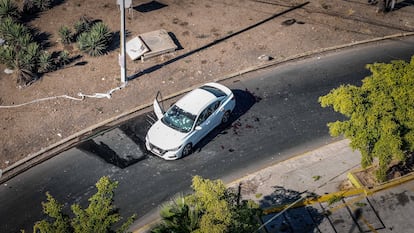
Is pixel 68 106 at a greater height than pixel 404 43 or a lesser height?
lesser

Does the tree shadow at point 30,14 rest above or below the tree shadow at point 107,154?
above

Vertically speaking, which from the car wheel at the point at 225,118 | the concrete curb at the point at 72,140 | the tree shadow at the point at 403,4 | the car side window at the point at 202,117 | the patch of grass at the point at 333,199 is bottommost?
the concrete curb at the point at 72,140

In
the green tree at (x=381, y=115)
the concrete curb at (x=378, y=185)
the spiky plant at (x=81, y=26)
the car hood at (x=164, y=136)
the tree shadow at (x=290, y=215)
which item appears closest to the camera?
the green tree at (x=381, y=115)

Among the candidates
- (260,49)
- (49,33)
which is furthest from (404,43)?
(49,33)

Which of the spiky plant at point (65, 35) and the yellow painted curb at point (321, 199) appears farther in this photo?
the spiky plant at point (65, 35)

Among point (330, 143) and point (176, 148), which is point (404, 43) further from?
point (176, 148)

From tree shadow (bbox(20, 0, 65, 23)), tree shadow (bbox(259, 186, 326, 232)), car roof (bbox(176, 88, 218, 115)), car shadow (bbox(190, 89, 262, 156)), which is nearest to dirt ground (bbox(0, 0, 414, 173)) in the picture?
tree shadow (bbox(20, 0, 65, 23))

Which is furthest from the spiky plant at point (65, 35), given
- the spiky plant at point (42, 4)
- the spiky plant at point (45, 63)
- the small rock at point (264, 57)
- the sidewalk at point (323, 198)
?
the sidewalk at point (323, 198)

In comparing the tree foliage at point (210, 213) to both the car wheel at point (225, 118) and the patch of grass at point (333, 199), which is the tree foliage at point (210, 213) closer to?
the patch of grass at point (333, 199)
